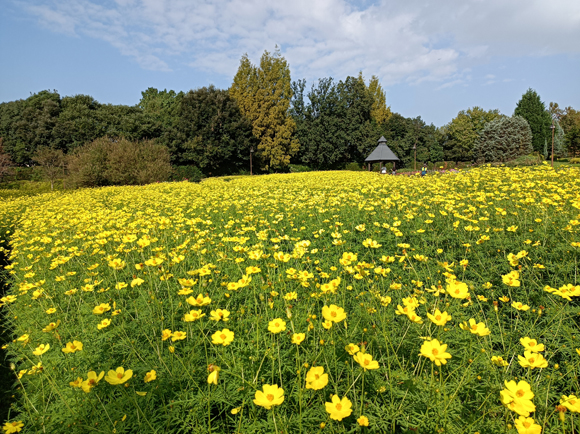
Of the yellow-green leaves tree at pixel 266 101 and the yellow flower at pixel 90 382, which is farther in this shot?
the yellow-green leaves tree at pixel 266 101

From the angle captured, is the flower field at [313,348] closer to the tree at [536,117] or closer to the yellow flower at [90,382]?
the yellow flower at [90,382]

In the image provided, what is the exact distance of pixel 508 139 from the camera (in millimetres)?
34375

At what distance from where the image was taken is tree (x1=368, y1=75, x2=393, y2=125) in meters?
40.2

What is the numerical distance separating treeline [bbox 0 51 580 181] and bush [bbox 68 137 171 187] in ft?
29.2

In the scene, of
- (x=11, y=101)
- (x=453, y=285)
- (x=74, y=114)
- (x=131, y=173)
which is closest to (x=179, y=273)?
(x=453, y=285)

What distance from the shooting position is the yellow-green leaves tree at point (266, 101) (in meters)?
29.4

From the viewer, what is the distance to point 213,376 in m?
1.17

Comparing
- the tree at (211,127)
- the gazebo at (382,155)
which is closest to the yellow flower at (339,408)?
the gazebo at (382,155)

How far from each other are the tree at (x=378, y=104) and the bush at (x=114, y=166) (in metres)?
30.9

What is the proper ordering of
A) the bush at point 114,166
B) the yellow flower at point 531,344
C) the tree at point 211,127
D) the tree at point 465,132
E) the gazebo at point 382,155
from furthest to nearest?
the tree at point 465,132 < the tree at point 211,127 < the gazebo at point 382,155 < the bush at point 114,166 < the yellow flower at point 531,344

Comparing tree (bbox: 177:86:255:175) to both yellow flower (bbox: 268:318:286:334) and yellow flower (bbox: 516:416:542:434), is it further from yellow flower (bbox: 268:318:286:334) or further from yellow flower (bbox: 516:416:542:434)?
yellow flower (bbox: 516:416:542:434)

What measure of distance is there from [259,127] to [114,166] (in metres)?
15.9

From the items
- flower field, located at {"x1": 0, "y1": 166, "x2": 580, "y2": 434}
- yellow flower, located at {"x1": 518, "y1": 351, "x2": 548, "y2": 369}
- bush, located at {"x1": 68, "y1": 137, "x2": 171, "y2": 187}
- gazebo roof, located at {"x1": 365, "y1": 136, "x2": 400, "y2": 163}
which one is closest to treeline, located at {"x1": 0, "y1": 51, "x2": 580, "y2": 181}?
gazebo roof, located at {"x1": 365, "y1": 136, "x2": 400, "y2": 163}

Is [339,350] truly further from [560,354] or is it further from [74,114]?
[74,114]
